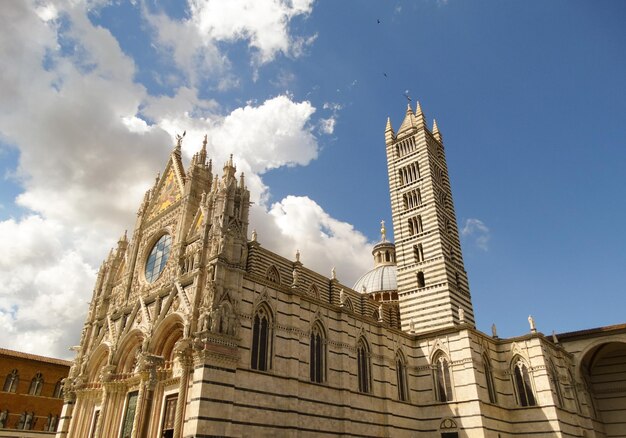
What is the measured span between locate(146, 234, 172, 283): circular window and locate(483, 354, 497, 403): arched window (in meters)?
19.5

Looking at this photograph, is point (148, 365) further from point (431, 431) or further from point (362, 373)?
point (431, 431)

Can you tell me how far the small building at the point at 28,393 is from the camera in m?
34.2

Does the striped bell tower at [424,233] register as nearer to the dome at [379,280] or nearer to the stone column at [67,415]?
the dome at [379,280]

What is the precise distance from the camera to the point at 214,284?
1988 cm

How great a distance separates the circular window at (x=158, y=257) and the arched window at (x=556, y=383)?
76.1ft

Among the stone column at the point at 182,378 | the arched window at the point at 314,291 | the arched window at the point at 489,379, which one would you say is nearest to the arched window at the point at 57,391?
the arched window at the point at 314,291

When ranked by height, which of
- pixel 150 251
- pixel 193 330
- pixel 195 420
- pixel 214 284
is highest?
pixel 150 251

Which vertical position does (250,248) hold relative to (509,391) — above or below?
above

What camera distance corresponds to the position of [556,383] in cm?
2814

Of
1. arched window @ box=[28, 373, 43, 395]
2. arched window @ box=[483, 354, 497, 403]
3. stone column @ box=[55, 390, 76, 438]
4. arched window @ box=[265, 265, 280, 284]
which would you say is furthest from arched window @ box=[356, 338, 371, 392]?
arched window @ box=[28, 373, 43, 395]

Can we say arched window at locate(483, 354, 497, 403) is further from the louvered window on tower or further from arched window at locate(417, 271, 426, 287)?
the louvered window on tower

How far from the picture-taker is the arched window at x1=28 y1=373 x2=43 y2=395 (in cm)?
3591

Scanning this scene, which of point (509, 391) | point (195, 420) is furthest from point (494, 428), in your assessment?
point (195, 420)

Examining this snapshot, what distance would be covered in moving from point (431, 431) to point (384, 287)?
1909 cm
